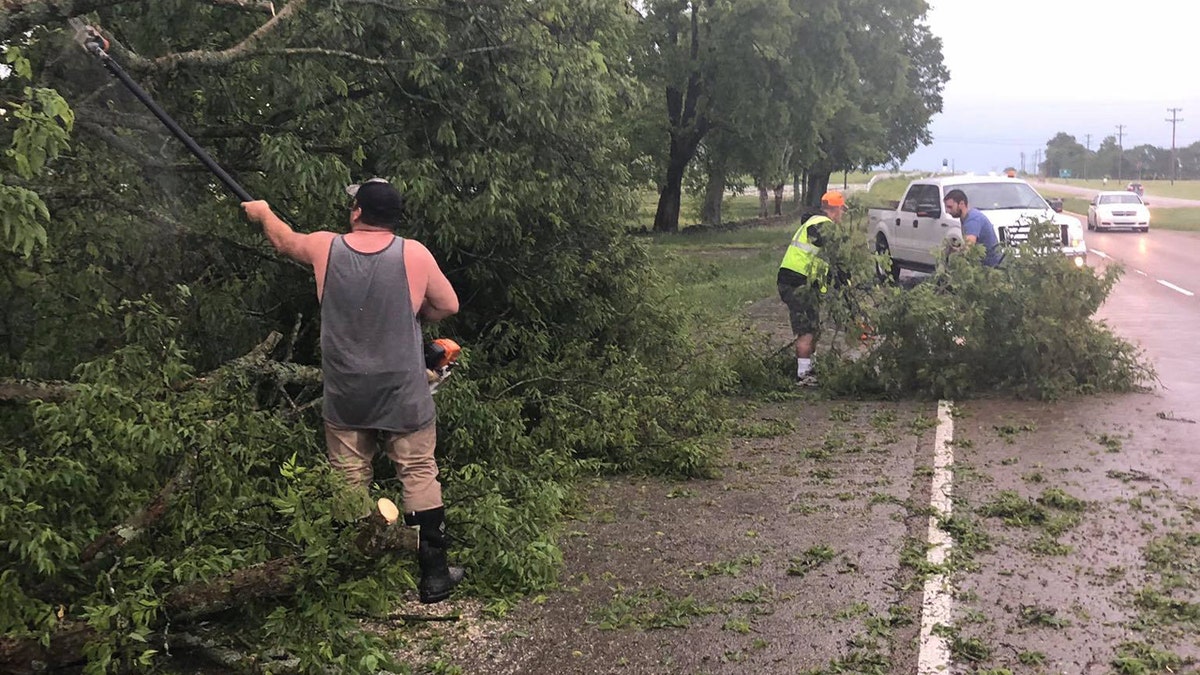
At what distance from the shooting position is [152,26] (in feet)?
21.2

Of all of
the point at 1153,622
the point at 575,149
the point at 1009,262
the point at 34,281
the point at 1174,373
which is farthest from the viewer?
the point at 1174,373

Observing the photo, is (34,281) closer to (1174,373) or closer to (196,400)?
(196,400)

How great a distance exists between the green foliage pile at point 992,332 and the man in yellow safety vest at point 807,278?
21 centimetres

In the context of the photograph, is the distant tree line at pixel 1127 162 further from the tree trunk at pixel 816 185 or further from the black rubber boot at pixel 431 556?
the black rubber boot at pixel 431 556

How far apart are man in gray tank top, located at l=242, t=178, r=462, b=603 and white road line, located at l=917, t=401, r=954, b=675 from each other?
2.02m

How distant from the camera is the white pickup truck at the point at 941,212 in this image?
52.5 ft

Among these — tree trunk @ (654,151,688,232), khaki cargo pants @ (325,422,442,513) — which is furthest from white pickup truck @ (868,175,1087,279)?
tree trunk @ (654,151,688,232)

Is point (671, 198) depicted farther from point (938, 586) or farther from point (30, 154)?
point (30, 154)

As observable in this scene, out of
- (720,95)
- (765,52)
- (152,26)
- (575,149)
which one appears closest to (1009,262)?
(575,149)

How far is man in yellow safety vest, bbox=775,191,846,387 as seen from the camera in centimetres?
930

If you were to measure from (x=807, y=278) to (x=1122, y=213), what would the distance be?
30.5 metres

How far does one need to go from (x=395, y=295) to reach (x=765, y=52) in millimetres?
25112

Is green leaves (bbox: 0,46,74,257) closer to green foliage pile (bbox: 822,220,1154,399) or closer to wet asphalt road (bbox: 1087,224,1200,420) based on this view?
wet asphalt road (bbox: 1087,224,1200,420)

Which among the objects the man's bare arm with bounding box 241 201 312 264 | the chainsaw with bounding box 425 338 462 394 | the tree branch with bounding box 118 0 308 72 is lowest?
the chainsaw with bounding box 425 338 462 394
